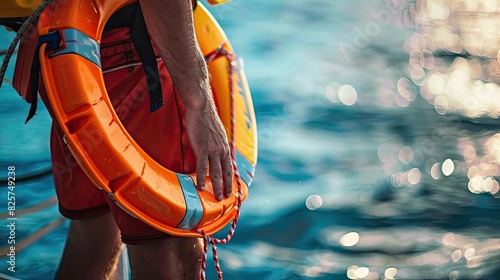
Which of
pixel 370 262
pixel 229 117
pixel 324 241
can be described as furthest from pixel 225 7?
pixel 370 262

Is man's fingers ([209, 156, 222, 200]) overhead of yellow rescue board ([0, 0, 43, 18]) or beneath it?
beneath

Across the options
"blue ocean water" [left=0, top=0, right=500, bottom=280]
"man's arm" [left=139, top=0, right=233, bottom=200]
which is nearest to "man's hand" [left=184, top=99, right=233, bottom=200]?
"man's arm" [left=139, top=0, right=233, bottom=200]

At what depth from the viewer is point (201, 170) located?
118cm

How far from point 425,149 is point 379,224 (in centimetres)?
28

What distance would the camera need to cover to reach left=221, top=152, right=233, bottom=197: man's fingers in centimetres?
120

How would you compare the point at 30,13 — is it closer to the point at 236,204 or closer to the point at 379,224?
the point at 236,204

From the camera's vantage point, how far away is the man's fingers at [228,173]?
1.20 m

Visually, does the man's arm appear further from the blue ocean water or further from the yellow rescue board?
the blue ocean water

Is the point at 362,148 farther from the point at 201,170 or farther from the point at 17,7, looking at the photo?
the point at 17,7

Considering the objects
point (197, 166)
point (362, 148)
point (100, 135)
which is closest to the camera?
point (100, 135)

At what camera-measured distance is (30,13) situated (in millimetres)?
1199

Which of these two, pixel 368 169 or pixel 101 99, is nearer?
pixel 101 99

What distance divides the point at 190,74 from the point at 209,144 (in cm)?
12

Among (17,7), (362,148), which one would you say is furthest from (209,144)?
(362,148)
